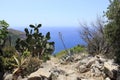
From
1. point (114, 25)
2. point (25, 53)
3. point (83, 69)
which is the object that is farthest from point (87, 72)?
point (25, 53)

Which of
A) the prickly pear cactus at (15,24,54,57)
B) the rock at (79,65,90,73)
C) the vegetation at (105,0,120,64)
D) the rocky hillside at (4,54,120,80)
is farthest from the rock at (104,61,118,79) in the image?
the prickly pear cactus at (15,24,54,57)

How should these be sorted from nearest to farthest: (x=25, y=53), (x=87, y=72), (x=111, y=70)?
(x=111, y=70)
(x=87, y=72)
(x=25, y=53)

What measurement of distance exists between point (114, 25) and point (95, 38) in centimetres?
1298

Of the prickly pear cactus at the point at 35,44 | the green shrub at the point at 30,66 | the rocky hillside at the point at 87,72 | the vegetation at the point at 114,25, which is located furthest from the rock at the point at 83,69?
the prickly pear cactus at the point at 35,44

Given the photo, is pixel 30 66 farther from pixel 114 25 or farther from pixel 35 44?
pixel 114 25

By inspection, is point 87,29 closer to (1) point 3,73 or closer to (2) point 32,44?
(2) point 32,44

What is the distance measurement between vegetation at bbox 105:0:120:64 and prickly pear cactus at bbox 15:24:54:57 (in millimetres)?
9674

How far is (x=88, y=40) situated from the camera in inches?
1266

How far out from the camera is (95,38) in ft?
103

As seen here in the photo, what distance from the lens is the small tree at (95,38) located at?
3024cm

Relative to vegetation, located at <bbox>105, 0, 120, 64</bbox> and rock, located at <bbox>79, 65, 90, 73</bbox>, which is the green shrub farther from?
vegetation, located at <bbox>105, 0, 120, 64</bbox>

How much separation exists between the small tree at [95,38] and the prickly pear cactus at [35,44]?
461cm

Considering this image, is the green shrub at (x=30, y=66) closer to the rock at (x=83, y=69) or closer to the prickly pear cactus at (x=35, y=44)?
the rock at (x=83, y=69)

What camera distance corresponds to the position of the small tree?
30237mm
